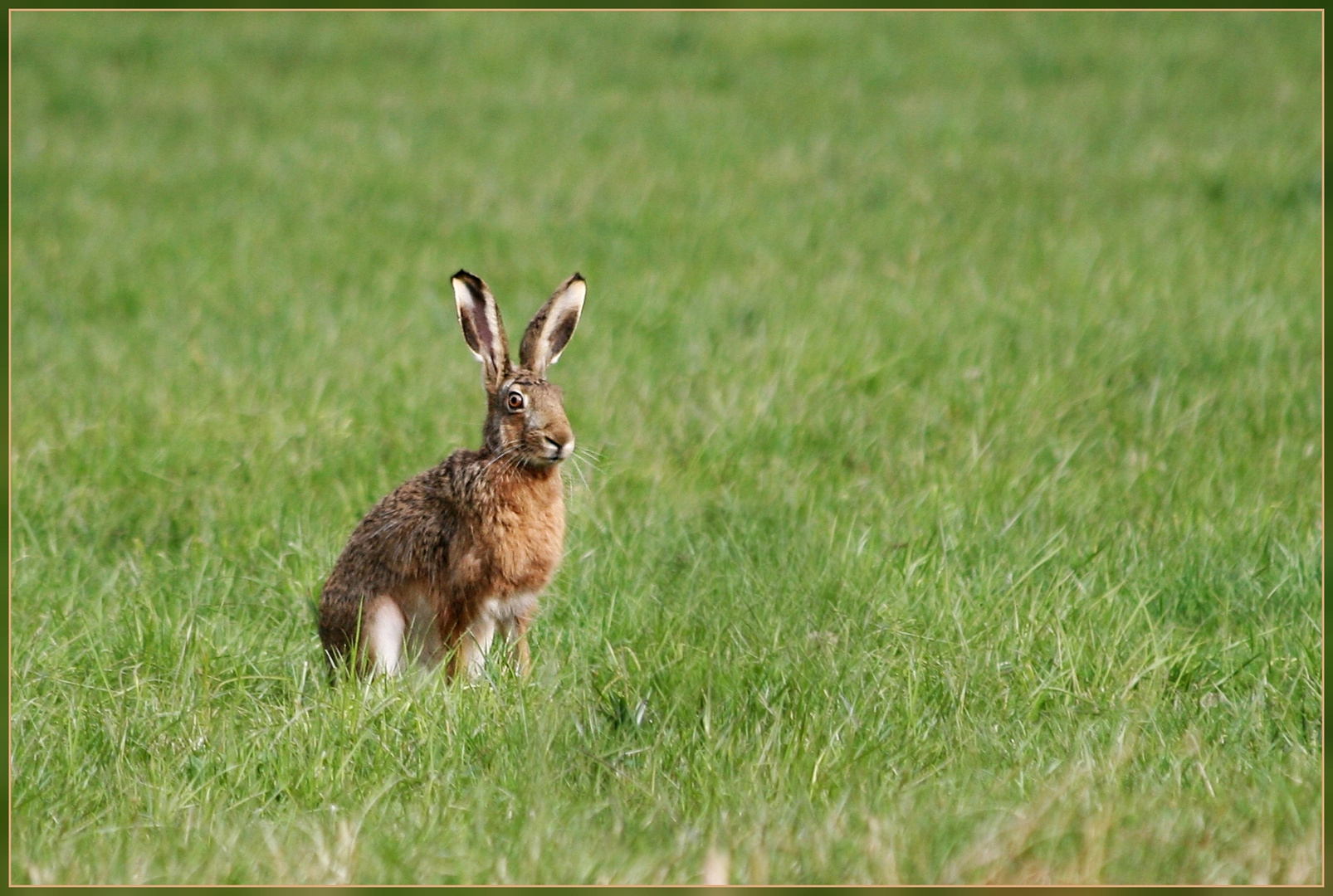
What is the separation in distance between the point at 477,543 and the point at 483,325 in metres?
0.63

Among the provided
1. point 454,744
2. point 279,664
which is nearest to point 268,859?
point 454,744

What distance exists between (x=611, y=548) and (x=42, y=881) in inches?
87.0

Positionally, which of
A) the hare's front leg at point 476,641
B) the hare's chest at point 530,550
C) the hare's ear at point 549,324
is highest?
the hare's ear at point 549,324

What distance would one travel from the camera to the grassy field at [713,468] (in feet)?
11.2

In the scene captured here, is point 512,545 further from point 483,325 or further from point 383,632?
point 483,325

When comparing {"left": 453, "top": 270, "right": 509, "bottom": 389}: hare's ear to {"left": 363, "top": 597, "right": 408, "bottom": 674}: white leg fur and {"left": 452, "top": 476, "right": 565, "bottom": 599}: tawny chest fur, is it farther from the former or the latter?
{"left": 363, "top": 597, "right": 408, "bottom": 674}: white leg fur

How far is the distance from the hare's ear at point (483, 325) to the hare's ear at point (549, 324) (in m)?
0.07

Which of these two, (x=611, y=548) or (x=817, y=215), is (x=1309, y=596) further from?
(x=817, y=215)

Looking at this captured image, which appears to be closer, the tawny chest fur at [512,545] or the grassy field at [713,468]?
the grassy field at [713,468]

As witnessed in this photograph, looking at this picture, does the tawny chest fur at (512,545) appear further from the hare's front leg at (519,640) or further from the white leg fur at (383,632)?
the white leg fur at (383,632)

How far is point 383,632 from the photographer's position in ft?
14.3

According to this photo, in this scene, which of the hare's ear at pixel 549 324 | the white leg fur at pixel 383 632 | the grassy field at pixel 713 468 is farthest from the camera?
the hare's ear at pixel 549 324

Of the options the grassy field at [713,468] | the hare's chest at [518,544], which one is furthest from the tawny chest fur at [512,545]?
the grassy field at [713,468]

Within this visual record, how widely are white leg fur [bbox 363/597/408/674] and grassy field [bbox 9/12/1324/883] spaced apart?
0.21 meters
